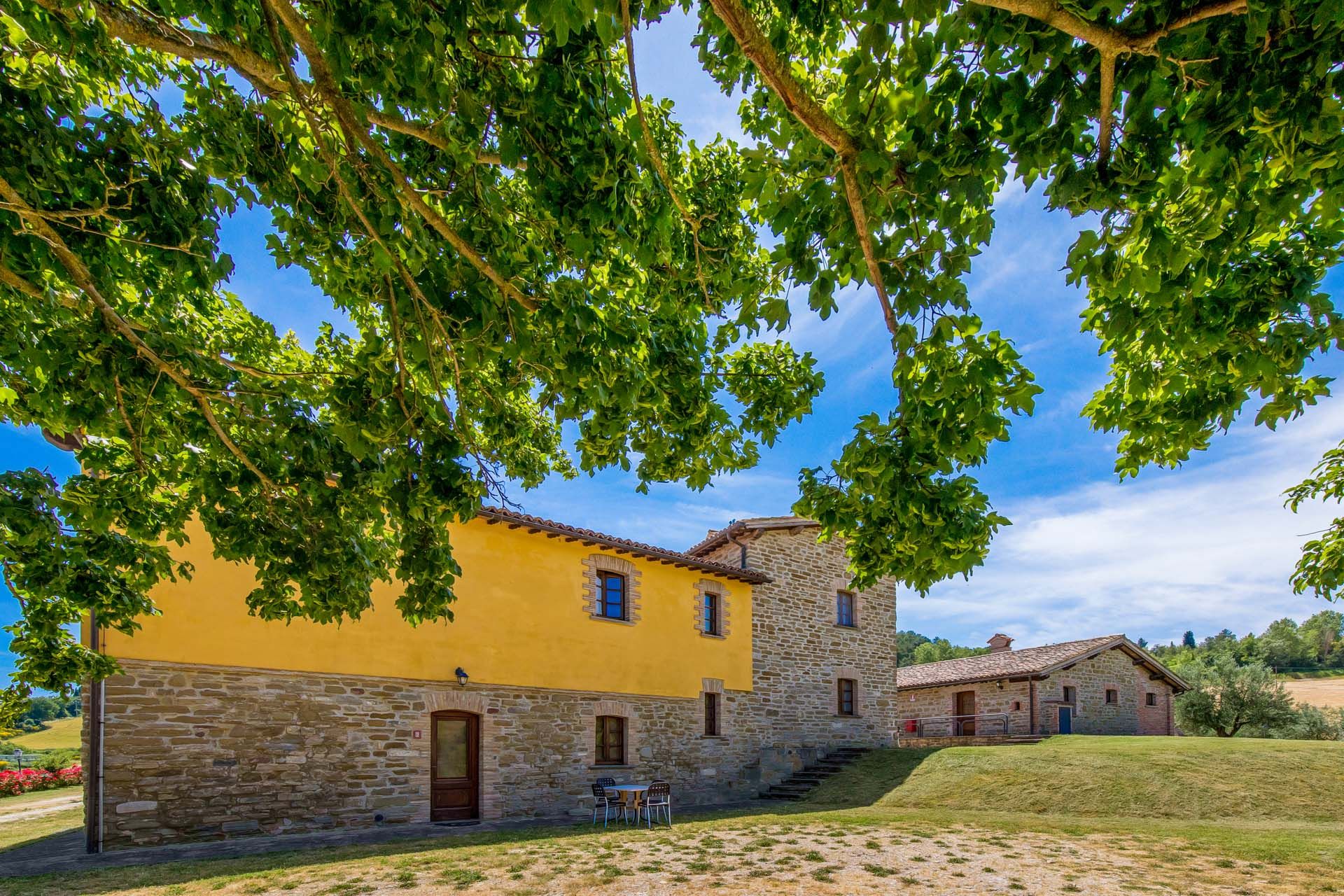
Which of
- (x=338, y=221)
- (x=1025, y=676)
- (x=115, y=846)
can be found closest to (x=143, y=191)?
(x=338, y=221)

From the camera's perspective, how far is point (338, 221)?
4758 mm

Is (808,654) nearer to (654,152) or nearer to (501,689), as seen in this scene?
(501,689)

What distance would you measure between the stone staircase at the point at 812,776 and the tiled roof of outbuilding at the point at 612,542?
4581 mm

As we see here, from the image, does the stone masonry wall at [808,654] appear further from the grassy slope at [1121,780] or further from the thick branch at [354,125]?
the thick branch at [354,125]

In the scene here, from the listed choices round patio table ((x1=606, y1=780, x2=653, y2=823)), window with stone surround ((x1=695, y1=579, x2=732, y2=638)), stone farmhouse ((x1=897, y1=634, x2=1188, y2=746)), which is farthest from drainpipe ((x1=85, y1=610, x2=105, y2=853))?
stone farmhouse ((x1=897, y1=634, x2=1188, y2=746))

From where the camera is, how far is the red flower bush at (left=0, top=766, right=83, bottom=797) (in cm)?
1545

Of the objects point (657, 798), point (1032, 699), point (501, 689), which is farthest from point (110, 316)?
point (1032, 699)

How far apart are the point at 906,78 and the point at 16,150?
4317 millimetres

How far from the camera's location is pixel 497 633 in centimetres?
1281

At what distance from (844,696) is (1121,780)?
6.71 m

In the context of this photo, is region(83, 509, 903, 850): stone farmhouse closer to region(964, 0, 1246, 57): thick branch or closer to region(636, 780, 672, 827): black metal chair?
→ region(636, 780, 672, 827): black metal chair

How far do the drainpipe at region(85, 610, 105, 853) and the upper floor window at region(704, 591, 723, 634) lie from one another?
35.9ft

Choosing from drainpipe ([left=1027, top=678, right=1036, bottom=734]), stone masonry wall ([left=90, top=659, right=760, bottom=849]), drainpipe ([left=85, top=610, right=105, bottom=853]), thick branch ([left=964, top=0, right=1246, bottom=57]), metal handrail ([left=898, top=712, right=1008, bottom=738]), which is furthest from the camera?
metal handrail ([left=898, top=712, right=1008, bottom=738])

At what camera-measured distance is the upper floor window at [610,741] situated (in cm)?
1406
